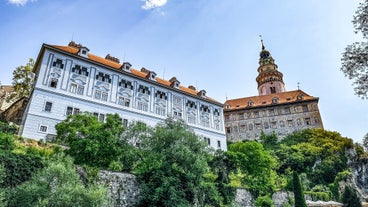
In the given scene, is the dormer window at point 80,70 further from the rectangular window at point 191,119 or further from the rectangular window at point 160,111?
the rectangular window at point 191,119

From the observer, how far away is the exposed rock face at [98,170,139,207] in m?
14.2

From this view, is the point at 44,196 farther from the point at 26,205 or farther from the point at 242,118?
the point at 242,118

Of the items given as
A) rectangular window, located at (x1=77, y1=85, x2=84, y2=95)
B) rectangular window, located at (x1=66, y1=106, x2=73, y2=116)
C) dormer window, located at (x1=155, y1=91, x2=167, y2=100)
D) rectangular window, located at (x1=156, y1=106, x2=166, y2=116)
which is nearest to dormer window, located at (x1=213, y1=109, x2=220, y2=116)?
dormer window, located at (x1=155, y1=91, x2=167, y2=100)

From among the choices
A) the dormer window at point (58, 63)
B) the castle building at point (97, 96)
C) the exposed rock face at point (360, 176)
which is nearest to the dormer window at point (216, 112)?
the castle building at point (97, 96)

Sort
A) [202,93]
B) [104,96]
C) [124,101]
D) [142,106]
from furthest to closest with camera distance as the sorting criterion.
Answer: [202,93]
[142,106]
[124,101]
[104,96]

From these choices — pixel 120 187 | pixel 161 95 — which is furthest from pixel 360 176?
pixel 120 187

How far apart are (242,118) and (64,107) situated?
40049mm

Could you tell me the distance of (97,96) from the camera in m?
27.1

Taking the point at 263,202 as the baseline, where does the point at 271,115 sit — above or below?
above

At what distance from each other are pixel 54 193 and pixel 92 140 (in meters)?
6.33

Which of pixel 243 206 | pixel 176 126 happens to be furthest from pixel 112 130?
pixel 243 206

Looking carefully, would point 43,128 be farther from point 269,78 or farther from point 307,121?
point 269,78

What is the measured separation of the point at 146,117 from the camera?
98.7ft

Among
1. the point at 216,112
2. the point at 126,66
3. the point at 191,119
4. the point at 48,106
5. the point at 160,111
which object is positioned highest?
the point at 126,66
